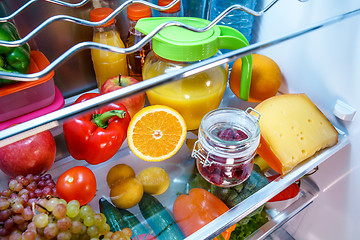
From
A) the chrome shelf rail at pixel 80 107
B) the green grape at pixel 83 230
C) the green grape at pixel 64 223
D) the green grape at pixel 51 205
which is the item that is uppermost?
the chrome shelf rail at pixel 80 107

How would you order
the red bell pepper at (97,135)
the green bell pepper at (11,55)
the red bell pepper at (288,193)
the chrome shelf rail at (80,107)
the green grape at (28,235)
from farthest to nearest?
the red bell pepper at (288,193) < the red bell pepper at (97,135) < the green bell pepper at (11,55) < the green grape at (28,235) < the chrome shelf rail at (80,107)

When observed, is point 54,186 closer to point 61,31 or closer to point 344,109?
point 61,31

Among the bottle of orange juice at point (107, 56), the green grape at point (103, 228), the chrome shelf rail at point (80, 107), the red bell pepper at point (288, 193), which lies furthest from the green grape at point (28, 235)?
the red bell pepper at point (288, 193)

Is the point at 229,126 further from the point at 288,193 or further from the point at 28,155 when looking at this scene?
the point at 28,155

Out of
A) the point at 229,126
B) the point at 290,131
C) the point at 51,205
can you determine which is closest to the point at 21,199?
the point at 51,205

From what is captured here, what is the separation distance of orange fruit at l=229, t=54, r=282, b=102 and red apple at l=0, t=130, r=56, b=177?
1.56 ft

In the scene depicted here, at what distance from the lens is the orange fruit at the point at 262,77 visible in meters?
0.78

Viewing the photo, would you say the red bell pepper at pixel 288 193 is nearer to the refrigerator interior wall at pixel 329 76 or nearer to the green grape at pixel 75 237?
the refrigerator interior wall at pixel 329 76

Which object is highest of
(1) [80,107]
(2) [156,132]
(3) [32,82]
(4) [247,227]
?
(1) [80,107]

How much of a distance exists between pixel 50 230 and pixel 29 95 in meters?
0.29

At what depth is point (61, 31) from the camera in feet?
2.39

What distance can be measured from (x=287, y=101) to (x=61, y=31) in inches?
22.5

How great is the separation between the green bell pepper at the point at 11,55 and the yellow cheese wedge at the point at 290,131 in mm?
519

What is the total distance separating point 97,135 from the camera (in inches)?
26.4
